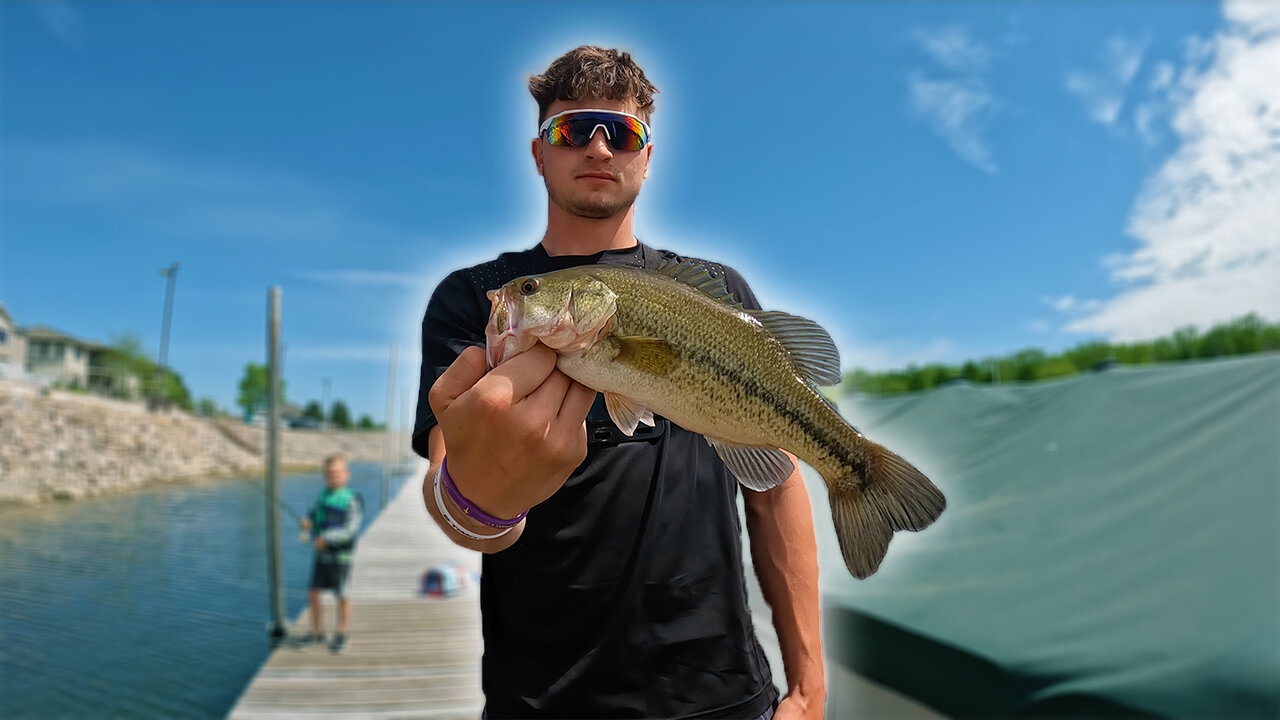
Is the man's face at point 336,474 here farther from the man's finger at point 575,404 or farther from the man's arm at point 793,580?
the man's finger at point 575,404

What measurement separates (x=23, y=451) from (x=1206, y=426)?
51.3m

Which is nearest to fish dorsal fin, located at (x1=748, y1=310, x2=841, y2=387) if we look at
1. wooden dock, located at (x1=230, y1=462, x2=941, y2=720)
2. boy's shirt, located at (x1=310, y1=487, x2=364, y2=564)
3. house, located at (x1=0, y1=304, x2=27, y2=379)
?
wooden dock, located at (x1=230, y1=462, x2=941, y2=720)

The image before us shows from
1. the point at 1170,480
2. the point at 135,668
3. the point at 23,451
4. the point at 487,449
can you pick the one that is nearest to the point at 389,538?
the point at 135,668

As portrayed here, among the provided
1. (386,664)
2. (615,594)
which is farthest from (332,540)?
(615,594)

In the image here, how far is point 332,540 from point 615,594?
8.47 m

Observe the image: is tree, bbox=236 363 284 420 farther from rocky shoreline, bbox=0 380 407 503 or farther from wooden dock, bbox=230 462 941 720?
wooden dock, bbox=230 462 941 720

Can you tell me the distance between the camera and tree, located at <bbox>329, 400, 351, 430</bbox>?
109m

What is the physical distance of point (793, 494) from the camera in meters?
2.30

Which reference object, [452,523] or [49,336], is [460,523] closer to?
[452,523]

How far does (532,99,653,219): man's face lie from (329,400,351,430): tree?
11516 cm

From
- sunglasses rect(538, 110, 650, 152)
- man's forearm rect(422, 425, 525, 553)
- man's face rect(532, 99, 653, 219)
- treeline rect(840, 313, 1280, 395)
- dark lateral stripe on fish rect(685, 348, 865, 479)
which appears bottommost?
man's forearm rect(422, 425, 525, 553)

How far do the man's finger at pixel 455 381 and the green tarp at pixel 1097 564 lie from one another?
15.2 feet

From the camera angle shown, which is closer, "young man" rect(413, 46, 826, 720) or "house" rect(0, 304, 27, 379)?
"young man" rect(413, 46, 826, 720)

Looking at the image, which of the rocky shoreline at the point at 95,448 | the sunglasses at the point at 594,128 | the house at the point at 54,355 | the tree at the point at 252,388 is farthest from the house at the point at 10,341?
the sunglasses at the point at 594,128
